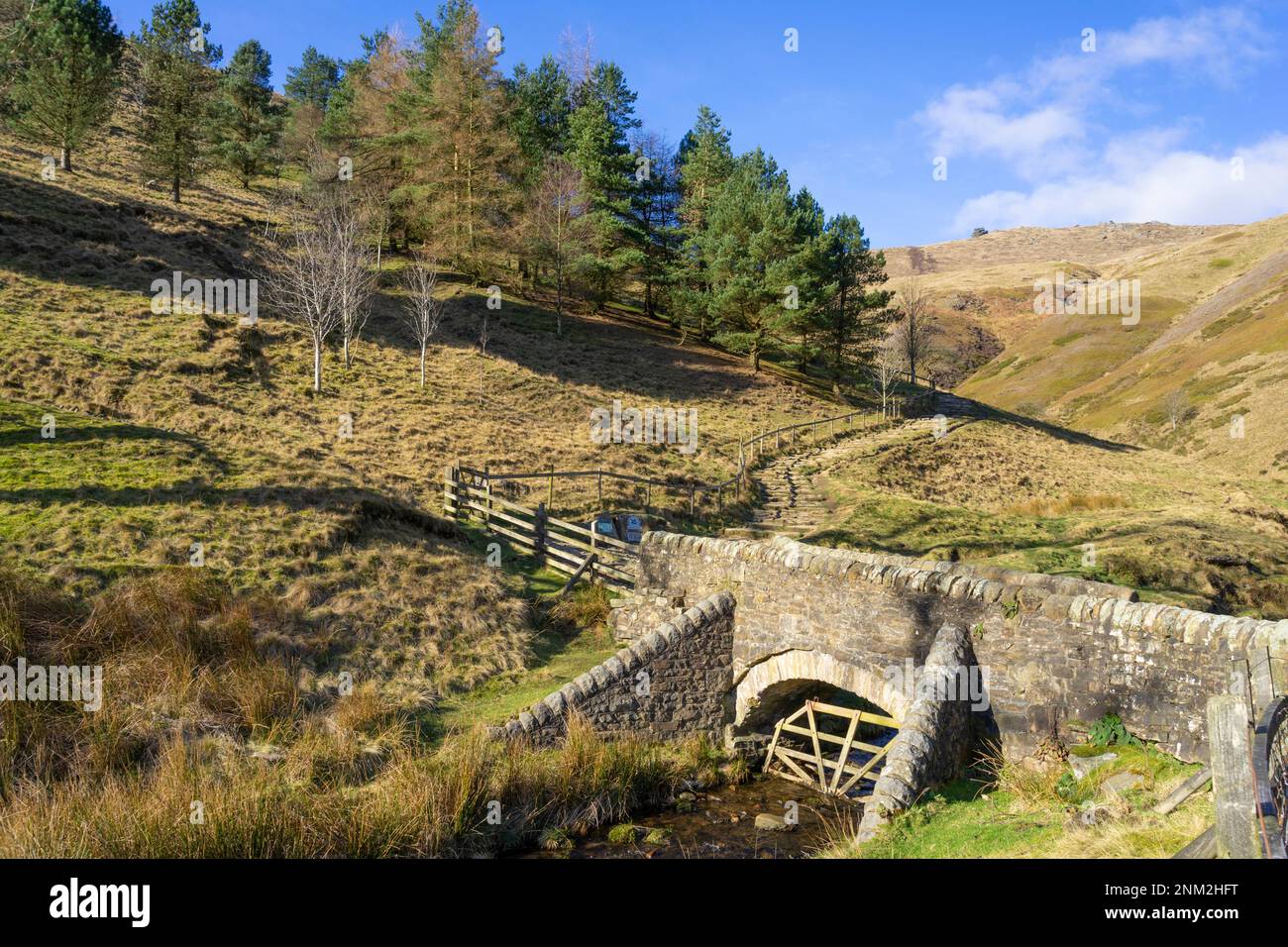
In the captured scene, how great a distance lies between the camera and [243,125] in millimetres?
52938

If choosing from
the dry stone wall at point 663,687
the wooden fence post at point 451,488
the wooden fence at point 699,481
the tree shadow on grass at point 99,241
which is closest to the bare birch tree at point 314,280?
the tree shadow on grass at point 99,241

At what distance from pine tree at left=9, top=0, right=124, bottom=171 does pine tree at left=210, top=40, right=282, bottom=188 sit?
29.9 feet

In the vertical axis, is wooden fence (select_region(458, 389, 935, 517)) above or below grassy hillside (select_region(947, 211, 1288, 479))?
below

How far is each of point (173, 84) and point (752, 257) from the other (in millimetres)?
32267

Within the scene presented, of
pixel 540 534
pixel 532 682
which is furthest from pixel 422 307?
pixel 532 682

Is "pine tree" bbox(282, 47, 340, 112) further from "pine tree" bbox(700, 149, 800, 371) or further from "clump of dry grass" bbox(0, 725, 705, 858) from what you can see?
"clump of dry grass" bbox(0, 725, 705, 858)

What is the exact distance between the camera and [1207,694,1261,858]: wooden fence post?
4.07 metres

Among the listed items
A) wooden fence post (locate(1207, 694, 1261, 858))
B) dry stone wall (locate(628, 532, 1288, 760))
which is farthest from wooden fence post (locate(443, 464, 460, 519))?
wooden fence post (locate(1207, 694, 1261, 858))

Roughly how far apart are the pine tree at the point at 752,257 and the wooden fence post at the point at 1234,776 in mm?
38312

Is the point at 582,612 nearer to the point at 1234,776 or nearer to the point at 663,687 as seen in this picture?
the point at 663,687

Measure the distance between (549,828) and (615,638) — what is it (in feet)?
19.5
